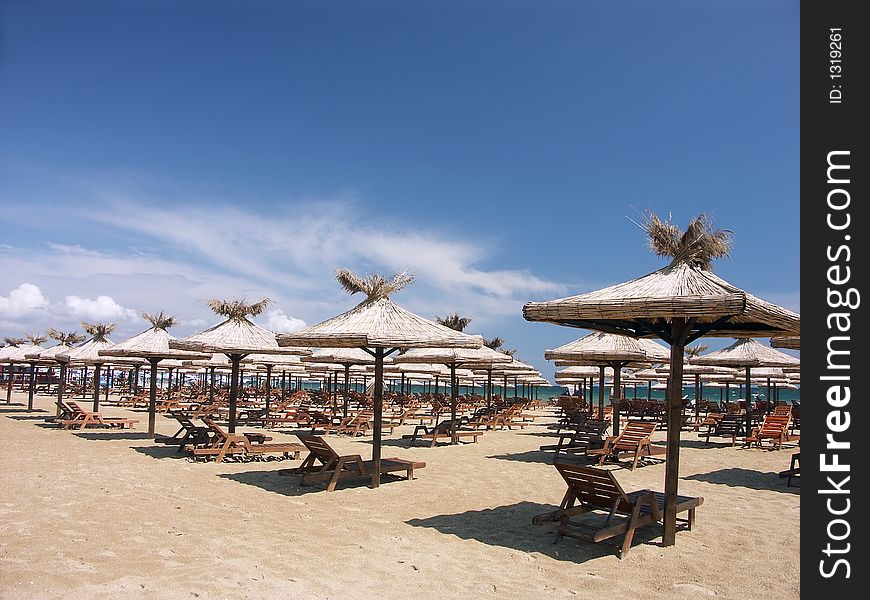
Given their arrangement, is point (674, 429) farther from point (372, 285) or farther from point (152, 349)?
point (152, 349)

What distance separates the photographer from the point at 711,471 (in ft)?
36.9

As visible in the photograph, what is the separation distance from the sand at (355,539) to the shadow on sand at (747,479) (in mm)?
45

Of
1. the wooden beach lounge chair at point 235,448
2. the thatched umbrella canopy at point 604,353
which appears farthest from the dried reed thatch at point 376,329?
the thatched umbrella canopy at point 604,353

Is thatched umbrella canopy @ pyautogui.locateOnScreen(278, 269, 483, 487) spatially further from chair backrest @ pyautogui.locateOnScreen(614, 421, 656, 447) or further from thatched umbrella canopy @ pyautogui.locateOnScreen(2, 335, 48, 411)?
thatched umbrella canopy @ pyautogui.locateOnScreen(2, 335, 48, 411)

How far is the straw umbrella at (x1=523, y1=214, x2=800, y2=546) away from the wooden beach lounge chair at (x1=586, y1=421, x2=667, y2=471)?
424 cm

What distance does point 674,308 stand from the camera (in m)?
5.99

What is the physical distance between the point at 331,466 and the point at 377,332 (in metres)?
1.93

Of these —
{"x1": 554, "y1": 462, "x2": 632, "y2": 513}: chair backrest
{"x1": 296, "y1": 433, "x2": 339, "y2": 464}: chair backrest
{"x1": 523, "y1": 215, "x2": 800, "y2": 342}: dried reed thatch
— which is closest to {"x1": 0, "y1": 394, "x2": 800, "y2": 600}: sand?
{"x1": 554, "y1": 462, "x2": 632, "y2": 513}: chair backrest

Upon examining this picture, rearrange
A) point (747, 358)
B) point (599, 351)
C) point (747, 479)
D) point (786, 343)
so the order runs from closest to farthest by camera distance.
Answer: point (747, 479) < point (786, 343) < point (599, 351) < point (747, 358)

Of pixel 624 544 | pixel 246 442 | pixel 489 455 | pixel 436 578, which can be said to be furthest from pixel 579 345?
pixel 436 578

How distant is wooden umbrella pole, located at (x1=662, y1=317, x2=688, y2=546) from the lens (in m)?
6.18

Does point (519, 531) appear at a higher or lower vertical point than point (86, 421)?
higher

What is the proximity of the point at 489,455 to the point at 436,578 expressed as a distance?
8.16 metres

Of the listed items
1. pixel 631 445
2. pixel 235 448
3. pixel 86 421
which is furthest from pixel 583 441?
pixel 86 421
